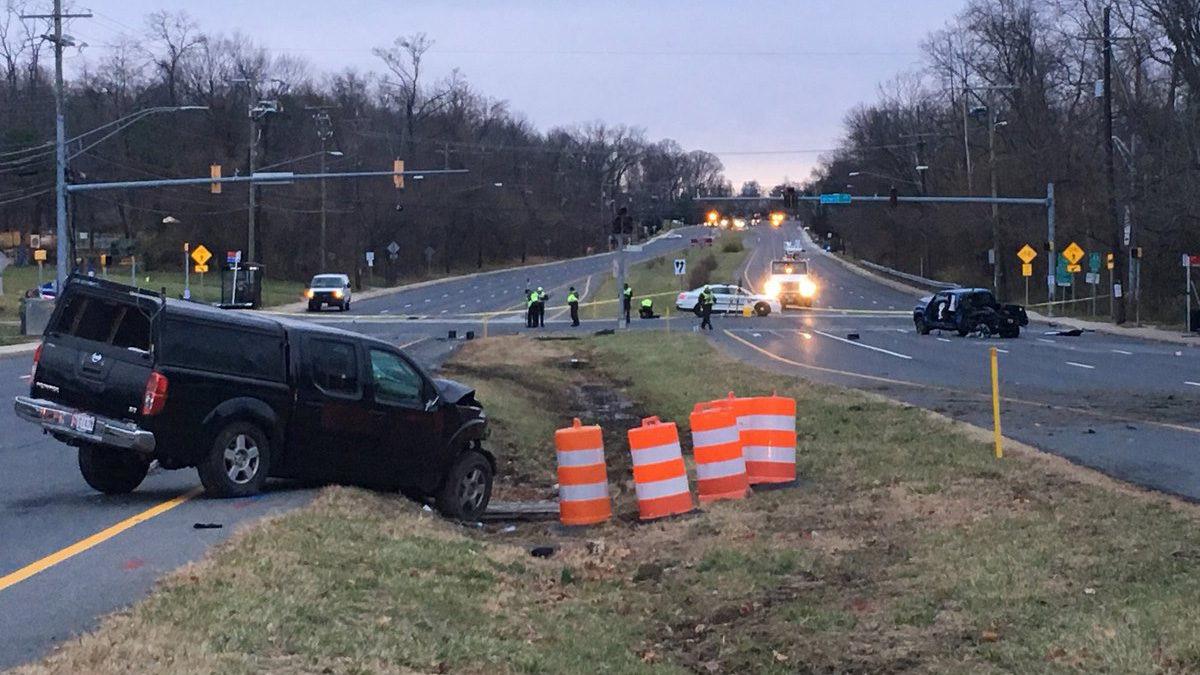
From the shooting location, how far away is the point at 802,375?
2992 centimetres

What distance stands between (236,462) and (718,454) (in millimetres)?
4767

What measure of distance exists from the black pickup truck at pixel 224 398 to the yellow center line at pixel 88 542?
15.9 inches

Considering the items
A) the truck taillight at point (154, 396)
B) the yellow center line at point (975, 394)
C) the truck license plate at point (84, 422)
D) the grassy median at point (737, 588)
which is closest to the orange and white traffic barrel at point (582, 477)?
the grassy median at point (737, 588)

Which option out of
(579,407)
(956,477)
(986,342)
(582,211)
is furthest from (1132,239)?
(582,211)

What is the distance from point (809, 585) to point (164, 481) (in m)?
6.91

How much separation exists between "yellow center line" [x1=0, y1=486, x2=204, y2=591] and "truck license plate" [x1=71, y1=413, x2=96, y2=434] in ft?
2.71

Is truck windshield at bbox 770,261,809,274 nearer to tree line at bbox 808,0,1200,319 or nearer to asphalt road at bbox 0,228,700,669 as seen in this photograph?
tree line at bbox 808,0,1200,319

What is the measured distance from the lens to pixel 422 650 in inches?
286

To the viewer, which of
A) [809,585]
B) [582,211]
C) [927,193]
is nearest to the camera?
[809,585]

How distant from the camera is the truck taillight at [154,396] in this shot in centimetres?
1122

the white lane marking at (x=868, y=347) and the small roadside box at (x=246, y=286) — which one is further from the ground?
the small roadside box at (x=246, y=286)

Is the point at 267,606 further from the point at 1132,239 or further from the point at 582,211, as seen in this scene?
the point at 582,211

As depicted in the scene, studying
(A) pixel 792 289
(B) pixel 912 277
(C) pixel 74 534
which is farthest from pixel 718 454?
(B) pixel 912 277

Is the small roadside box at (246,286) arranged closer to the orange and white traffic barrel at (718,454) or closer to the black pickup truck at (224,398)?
the black pickup truck at (224,398)
